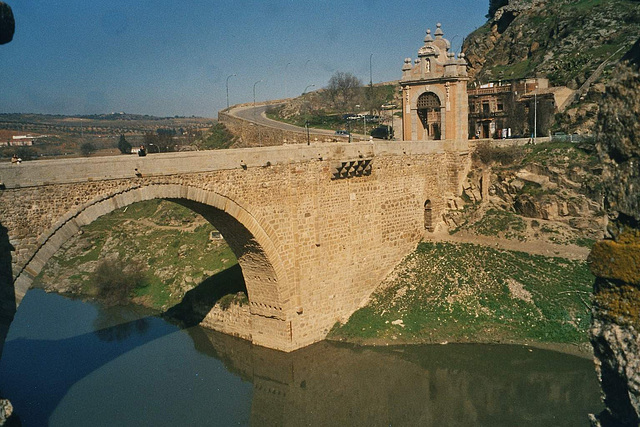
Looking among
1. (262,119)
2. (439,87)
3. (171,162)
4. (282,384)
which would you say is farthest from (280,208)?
(262,119)

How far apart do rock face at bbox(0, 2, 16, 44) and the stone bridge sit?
20.1 ft

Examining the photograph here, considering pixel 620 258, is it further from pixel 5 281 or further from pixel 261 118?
pixel 261 118

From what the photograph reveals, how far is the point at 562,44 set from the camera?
4047 centimetres

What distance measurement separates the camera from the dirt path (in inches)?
851

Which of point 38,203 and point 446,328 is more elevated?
point 38,203

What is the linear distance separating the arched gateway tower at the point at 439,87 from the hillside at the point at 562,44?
6271 millimetres

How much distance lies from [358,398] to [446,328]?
4.39 m

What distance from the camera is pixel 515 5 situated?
160 feet

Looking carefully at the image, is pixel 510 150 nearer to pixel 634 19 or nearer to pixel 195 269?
pixel 195 269

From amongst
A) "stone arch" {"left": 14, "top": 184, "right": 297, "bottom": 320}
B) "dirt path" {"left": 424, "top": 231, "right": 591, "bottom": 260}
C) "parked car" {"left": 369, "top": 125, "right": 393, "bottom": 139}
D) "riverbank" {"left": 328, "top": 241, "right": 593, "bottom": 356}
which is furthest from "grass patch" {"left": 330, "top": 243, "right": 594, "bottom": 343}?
"parked car" {"left": 369, "top": 125, "right": 393, "bottom": 139}

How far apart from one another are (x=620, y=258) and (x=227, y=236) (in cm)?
1544

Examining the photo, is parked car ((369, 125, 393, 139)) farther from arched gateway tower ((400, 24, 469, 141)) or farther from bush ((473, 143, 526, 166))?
bush ((473, 143, 526, 166))

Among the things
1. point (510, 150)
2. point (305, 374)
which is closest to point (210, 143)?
point (510, 150)

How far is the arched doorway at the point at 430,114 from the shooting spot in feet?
84.7
